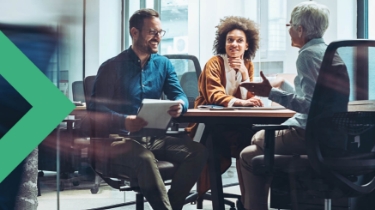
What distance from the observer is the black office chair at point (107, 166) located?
75.5 inches

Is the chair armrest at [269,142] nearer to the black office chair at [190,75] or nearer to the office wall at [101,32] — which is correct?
the office wall at [101,32]

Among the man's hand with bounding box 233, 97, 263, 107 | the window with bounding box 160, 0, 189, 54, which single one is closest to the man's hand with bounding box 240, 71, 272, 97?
the man's hand with bounding box 233, 97, 263, 107

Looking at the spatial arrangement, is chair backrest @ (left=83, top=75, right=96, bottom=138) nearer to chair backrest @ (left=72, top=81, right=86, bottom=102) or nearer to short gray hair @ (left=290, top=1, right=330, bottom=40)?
chair backrest @ (left=72, top=81, right=86, bottom=102)

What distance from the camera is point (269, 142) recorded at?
182 centimetres

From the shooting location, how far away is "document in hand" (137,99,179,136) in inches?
74.6

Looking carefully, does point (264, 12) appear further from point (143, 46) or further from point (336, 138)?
point (336, 138)

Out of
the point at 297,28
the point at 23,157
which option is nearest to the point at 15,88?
the point at 23,157

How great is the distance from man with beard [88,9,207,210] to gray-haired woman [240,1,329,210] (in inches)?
9.1

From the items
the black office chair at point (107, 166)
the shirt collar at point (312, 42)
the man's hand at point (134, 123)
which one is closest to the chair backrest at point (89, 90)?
the black office chair at point (107, 166)

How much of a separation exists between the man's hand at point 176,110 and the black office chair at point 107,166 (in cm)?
18

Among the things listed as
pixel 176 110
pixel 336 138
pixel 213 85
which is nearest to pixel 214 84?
pixel 213 85

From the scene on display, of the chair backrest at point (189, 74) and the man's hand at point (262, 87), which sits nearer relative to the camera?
the man's hand at point (262, 87)

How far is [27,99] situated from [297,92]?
1073mm

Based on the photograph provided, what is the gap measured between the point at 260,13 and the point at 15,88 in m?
2.72
